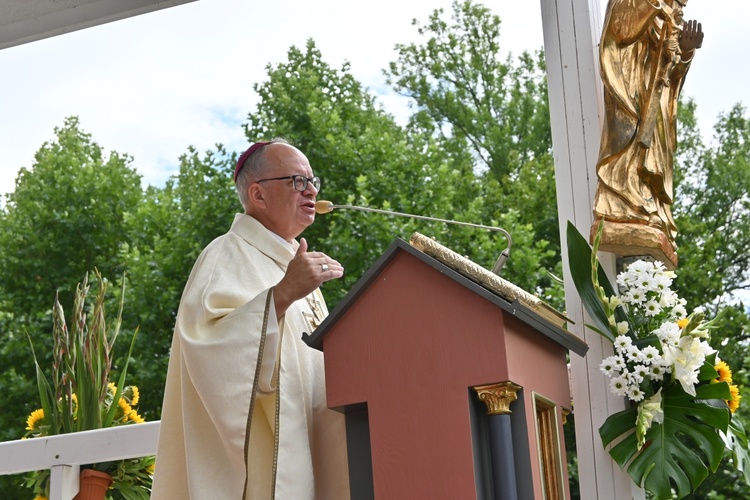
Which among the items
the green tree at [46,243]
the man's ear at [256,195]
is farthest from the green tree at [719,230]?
the man's ear at [256,195]

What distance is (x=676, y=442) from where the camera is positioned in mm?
2854

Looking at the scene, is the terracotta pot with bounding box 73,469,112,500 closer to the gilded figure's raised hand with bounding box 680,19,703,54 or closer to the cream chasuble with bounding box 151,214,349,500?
the cream chasuble with bounding box 151,214,349,500

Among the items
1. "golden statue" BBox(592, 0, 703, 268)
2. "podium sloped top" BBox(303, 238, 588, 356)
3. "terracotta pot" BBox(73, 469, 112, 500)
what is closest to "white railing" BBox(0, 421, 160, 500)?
"terracotta pot" BBox(73, 469, 112, 500)

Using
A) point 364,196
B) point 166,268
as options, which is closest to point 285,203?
point 364,196

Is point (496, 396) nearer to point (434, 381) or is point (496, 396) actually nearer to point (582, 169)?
point (434, 381)

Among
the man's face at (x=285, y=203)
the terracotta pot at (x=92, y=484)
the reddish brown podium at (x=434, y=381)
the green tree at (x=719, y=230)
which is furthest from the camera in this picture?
the green tree at (x=719, y=230)

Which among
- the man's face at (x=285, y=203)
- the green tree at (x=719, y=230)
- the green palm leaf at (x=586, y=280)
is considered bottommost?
the green palm leaf at (x=586, y=280)

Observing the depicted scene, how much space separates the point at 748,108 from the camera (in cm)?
1276

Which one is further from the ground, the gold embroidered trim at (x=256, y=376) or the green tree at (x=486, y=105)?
the green tree at (x=486, y=105)

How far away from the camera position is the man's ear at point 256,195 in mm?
3225

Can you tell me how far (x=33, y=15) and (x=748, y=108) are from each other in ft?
33.1

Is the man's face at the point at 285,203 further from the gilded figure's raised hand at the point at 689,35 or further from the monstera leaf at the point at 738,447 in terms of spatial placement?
the monstera leaf at the point at 738,447

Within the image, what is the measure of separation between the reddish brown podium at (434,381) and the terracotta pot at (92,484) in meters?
1.40

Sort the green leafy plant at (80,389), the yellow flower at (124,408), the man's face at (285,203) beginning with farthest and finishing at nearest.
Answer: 1. the yellow flower at (124,408)
2. the green leafy plant at (80,389)
3. the man's face at (285,203)
